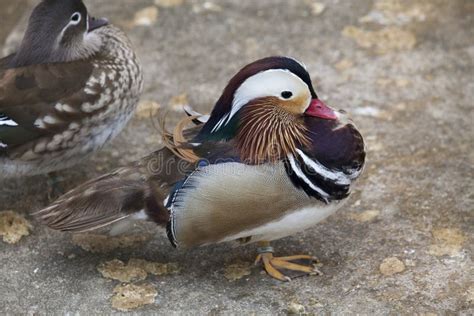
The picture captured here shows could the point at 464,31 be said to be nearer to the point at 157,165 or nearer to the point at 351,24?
the point at 351,24

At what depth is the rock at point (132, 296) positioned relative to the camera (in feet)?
9.48

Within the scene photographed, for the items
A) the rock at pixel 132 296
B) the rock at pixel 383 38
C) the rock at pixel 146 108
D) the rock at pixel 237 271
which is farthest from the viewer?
the rock at pixel 383 38

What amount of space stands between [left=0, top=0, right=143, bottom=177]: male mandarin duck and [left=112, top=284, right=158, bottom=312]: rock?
69 cm

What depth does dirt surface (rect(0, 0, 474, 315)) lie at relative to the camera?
290 cm

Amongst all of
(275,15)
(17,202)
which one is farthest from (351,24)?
(17,202)

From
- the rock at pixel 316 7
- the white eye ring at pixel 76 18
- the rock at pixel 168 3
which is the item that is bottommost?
the rock at pixel 168 3

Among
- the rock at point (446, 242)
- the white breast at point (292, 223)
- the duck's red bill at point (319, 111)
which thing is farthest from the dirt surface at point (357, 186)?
the duck's red bill at point (319, 111)

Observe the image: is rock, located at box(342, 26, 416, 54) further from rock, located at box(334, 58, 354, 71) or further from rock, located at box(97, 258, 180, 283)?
rock, located at box(97, 258, 180, 283)

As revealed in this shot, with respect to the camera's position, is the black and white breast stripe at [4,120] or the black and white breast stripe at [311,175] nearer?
the black and white breast stripe at [311,175]

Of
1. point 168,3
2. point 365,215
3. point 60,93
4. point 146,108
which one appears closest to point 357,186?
point 365,215

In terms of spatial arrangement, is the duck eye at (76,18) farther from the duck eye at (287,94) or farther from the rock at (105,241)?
the duck eye at (287,94)

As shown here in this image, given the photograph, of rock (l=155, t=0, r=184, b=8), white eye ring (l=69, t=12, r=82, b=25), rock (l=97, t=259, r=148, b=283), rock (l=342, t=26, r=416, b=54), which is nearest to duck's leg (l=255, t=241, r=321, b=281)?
rock (l=97, t=259, r=148, b=283)

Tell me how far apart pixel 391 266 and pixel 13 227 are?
1.42 meters

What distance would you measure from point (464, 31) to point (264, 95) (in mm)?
1850
